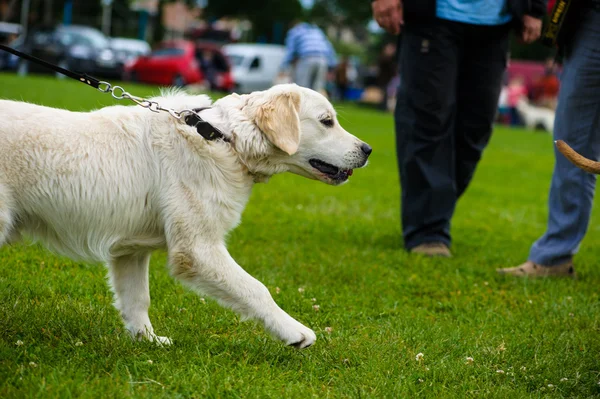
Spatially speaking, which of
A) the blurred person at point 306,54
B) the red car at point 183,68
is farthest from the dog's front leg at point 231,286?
the red car at point 183,68

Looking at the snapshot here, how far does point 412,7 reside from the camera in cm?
612

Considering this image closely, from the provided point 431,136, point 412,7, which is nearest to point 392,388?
point 431,136

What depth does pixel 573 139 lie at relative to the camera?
5.68m

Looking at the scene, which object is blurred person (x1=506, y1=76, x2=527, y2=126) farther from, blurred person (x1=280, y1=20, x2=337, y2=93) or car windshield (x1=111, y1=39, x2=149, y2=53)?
car windshield (x1=111, y1=39, x2=149, y2=53)

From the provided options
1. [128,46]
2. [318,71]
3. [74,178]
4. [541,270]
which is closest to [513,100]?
[318,71]

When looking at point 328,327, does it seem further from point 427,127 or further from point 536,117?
point 536,117

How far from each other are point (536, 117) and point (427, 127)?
2476cm

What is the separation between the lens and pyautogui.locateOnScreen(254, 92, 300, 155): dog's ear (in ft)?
12.5

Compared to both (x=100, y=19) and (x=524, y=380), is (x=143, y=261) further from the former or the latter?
(x=100, y=19)

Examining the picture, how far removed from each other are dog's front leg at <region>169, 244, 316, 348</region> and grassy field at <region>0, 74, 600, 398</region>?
181 mm

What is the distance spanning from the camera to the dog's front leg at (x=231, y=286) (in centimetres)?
363

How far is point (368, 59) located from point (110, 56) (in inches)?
1671

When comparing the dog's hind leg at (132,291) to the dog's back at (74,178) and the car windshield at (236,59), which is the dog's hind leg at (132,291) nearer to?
the dog's back at (74,178)

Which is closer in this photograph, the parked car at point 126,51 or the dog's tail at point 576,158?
the dog's tail at point 576,158
